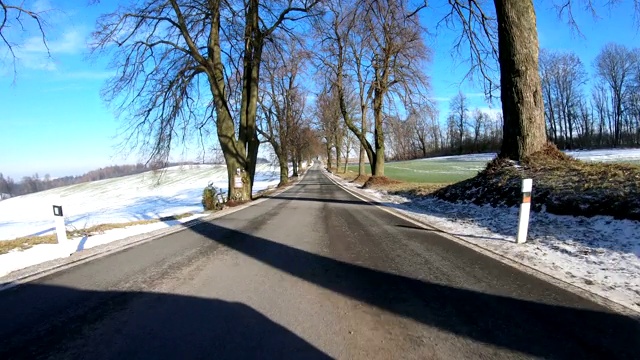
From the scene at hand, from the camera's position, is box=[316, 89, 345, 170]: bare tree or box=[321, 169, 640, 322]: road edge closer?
box=[321, 169, 640, 322]: road edge

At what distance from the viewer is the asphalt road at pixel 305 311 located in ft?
8.92

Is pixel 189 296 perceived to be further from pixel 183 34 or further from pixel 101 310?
pixel 183 34

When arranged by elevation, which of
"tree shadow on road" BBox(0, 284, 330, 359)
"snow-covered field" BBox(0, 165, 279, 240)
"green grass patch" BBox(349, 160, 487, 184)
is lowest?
"green grass patch" BBox(349, 160, 487, 184)

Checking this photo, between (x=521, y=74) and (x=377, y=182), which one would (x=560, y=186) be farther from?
(x=377, y=182)

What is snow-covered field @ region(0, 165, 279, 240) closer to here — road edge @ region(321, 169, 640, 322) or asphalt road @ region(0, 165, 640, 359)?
asphalt road @ region(0, 165, 640, 359)

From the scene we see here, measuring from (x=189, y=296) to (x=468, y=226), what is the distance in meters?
6.39

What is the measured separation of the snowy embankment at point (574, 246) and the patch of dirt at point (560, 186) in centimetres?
27

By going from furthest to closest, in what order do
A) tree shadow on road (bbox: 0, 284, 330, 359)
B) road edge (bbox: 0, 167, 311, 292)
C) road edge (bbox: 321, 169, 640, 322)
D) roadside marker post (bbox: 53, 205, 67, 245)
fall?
1. roadside marker post (bbox: 53, 205, 67, 245)
2. road edge (bbox: 0, 167, 311, 292)
3. road edge (bbox: 321, 169, 640, 322)
4. tree shadow on road (bbox: 0, 284, 330, 359)

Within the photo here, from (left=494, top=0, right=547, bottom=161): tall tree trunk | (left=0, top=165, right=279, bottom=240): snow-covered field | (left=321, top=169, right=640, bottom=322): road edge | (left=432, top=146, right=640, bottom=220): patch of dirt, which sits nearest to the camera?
(left=321, top=169, right=640, bottom=322): road edge

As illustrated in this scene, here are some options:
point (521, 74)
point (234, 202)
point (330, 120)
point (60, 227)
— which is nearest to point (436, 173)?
point (330, 120)

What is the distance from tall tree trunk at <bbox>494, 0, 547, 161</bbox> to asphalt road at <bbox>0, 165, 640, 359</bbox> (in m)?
6.77

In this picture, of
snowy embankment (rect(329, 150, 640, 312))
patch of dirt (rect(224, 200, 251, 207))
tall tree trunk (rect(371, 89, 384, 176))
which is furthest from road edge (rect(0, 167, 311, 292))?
tall tree trunk (rect(371, 89, 384, 176))

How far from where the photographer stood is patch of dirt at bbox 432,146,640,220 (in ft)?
22.1

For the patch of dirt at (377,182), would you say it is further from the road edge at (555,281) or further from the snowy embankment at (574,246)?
the road edge at (555,281)
